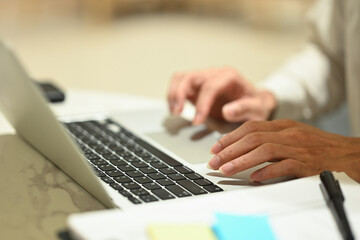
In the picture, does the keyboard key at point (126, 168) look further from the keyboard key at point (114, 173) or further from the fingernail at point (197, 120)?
the fingernail at point (197, 120)

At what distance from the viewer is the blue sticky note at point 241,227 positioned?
0.58m

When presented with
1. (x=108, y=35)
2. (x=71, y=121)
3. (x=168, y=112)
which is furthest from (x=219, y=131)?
(x=108, y=35)

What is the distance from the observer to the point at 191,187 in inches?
30.2

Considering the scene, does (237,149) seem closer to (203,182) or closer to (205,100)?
(203,182)

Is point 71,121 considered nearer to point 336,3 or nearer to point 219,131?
point 219,131

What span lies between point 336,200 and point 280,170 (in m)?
0.13

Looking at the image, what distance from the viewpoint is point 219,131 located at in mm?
1094

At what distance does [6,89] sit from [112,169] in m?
0.20

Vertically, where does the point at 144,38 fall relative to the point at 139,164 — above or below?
below

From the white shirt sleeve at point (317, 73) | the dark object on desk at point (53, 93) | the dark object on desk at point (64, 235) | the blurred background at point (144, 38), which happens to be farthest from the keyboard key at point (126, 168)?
the blurred background at point (144, 38)

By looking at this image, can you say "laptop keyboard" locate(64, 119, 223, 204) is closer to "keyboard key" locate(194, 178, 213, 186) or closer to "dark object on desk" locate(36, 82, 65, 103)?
"keyboard key" locate(194, 178, 213, 186)

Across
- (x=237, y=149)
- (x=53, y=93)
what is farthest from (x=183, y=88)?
(x=237, y=149)

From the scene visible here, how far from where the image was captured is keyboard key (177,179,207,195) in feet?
2.47

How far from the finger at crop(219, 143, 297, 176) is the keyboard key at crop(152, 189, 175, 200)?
3.4 inches
